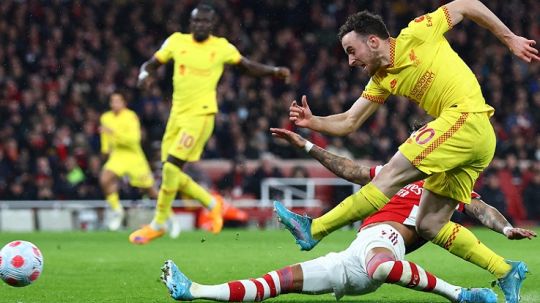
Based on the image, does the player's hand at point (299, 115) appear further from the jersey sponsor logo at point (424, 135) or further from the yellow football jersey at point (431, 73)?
the jersey sponsor logo at point (424, 135)

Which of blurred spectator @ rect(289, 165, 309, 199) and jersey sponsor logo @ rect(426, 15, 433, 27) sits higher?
jersey sponsor logo @ rect(426, 15, 433, 27)

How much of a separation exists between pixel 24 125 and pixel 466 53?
34.2 ft

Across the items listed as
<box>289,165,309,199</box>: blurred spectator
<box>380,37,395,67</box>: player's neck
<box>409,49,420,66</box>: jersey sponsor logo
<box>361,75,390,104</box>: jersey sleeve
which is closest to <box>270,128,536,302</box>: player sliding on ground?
<box>361,75,390,104</box>: jersey sleeve

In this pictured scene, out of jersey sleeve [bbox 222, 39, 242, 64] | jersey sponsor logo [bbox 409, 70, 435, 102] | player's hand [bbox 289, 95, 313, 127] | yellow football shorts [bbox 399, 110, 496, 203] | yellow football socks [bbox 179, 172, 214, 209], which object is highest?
jersey sponsor logo [bbox 409, 70, 435, 102]

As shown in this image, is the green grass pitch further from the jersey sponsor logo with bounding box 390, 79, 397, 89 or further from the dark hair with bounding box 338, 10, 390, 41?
the dark hair with bounding box 338, 10, 390, 41

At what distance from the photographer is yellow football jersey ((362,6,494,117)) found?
682 cm

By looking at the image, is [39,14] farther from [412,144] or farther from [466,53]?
[412,144]

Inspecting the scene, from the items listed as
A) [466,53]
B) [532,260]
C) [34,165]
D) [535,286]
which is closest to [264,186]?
[34,165]

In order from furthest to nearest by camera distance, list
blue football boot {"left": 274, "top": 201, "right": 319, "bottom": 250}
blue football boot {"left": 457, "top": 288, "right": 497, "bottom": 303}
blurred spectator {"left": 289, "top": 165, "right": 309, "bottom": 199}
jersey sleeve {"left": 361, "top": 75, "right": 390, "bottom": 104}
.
Answer: 1. blurred spectator {"left": 289, "top": 165, "right": 309, "bottom": 199}
2. jersey sleeve {"left": 361, "top": 75, "right": 390, "bottom": 104}
3. blue football boot {"left": 457, "top": 288, "right": 497, "bottom": 303}
4. blue football boot {"left": 274, "top": 201, "right": 319, "bottom": 250}

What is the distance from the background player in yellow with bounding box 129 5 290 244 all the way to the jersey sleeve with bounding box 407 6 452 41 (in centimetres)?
538

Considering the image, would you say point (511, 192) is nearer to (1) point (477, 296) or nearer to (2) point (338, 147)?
(2) point (338, 147)

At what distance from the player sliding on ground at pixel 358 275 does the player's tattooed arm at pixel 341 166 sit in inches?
19.3

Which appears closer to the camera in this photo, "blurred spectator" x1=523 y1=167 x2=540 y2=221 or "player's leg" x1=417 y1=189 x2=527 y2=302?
"player's leg" x1=417 y1=189 x2=527 y2=302

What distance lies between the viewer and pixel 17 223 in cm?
1886
